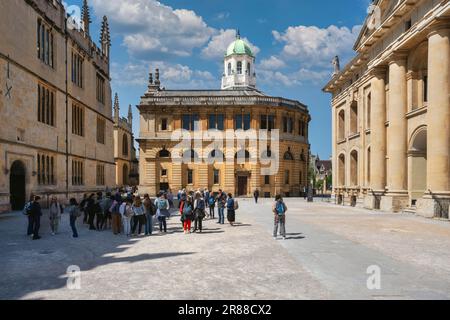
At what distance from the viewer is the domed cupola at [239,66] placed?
76.9m

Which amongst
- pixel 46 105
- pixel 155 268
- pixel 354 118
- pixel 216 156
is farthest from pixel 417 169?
pixel 216 156

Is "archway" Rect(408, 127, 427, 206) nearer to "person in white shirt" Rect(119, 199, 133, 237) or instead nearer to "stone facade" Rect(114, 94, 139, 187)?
"person in white shirt" Rect(119, 199, 133, 237)

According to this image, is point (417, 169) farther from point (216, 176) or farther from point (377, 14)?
A: point (216, 176)

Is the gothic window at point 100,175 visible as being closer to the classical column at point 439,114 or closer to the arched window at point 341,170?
the arched window at point 341,170

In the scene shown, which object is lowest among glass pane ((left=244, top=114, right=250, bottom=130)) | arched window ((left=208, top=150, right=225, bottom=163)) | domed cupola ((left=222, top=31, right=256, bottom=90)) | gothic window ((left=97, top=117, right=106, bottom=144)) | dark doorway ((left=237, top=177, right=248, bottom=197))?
dark doorway ((left=237, top=177, right=248, bottom=197))

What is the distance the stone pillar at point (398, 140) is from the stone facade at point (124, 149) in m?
50.6

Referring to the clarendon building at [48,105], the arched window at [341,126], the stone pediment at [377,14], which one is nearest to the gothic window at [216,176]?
the clarendon building at [48,105]

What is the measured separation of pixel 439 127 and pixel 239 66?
61.3 m

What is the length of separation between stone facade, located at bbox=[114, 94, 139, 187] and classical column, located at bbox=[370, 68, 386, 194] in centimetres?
4816

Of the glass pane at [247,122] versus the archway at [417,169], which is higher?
the glass pane at [247,122]

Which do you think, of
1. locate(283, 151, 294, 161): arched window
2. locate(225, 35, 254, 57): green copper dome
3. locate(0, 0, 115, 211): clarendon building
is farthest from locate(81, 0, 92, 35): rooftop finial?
locate(225, 35, 254, 57): green copper dome

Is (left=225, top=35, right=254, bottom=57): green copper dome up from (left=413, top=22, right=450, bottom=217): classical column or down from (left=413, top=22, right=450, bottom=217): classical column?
up

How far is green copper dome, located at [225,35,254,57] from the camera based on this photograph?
77825 mm
